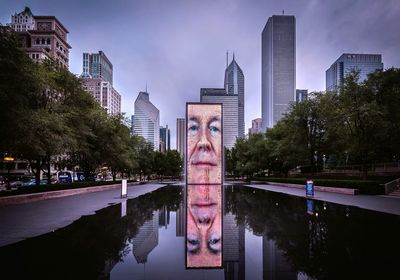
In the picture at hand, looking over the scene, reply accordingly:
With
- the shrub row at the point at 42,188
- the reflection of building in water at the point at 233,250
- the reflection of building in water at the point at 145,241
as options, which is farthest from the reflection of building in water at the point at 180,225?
the shrub row at the point at 42,188

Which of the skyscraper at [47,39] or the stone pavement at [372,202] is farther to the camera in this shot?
the skyscraper at [47,39]

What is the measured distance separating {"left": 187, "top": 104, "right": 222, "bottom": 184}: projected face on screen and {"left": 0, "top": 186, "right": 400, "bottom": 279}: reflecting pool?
44182 millimetres

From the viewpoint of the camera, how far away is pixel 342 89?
36438 millimetres

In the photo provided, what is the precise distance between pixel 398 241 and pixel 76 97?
97.1ft

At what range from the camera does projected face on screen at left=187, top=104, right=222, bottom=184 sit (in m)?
57.2

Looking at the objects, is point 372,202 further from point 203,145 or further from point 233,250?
point 203,145

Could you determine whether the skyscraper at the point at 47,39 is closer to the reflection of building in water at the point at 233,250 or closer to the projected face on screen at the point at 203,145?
the projected face on screen at the point at 203,145

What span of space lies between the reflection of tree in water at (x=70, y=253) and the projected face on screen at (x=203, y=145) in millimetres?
45180

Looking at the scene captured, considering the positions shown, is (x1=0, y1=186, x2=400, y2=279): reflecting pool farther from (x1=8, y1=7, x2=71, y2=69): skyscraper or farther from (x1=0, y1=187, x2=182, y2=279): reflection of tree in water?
(x1=8, y1=7, x2=71, y2=69): skyscraper

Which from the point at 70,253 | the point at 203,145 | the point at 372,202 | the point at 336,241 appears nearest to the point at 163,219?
the point at 70,253

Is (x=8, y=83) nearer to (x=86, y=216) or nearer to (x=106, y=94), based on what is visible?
(x=86, y=216)

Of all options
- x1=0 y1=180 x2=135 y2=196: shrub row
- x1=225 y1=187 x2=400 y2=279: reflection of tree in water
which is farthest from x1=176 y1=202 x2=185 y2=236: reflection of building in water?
x1=0 y1=180 x2=135 y2=196: shrub row

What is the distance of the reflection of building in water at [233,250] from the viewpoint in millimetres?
6676

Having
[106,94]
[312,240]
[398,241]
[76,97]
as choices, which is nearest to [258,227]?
[312,240]
